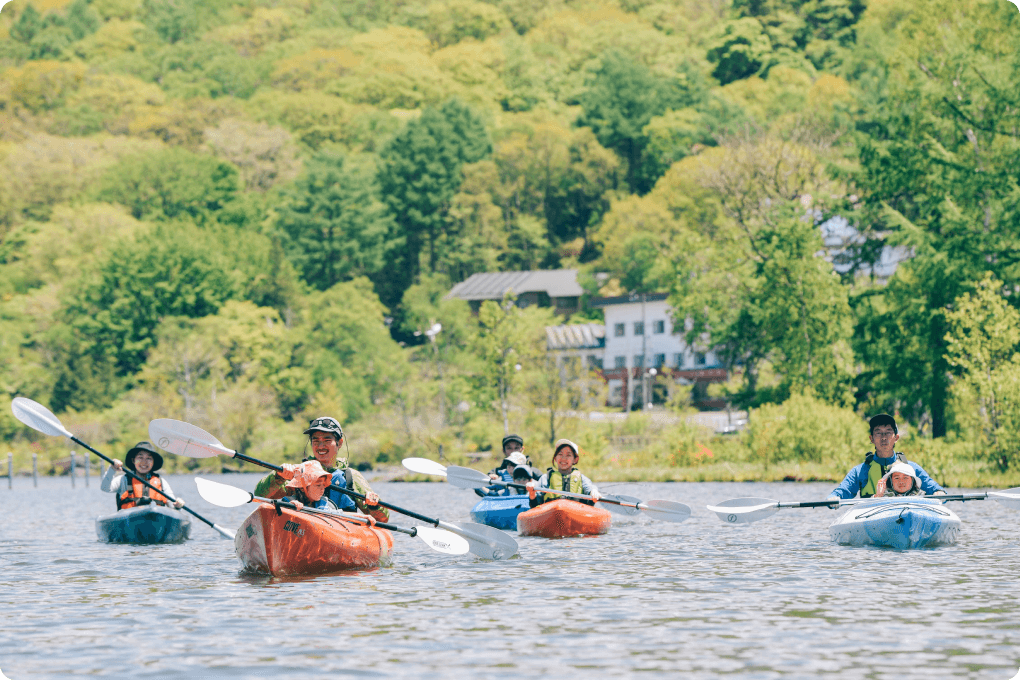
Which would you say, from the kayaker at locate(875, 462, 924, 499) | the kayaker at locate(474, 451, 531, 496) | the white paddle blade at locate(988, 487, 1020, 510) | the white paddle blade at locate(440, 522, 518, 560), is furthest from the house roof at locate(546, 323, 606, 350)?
the white paddle blade at locate(440, 522, 518, 560)

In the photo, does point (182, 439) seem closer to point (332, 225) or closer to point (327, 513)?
point (327, 513)

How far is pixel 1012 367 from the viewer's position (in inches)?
1371

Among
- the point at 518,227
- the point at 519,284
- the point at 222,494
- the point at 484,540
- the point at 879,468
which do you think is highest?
the point at 518,227

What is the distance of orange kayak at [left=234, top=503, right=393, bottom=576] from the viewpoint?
13953 millimetres

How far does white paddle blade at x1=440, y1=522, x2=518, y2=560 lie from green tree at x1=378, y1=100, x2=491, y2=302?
7304cm

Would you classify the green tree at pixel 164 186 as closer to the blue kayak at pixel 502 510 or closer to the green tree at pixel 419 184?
the green tree at pixel 419 184

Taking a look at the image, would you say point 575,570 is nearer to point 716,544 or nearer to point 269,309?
point 716,544

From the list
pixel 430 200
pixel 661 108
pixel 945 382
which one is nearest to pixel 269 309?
pixel 430 200

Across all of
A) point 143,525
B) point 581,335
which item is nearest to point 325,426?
point 143,525

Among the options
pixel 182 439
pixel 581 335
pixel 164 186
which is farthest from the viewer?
pixel 164 186

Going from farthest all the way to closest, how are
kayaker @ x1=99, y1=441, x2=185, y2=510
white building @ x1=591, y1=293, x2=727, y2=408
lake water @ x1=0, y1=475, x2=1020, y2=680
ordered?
white building @ x1=591, y1=293, x2=727, y2=408 → kayaker @ x1=99, y1=441, x2=185, y2=510 → lake water @ x1=0, y1=475, x2=1020, y2=680

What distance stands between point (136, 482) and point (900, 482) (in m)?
12.2

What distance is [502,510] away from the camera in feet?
72.2

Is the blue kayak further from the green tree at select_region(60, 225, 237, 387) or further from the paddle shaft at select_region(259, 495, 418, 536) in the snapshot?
the green tree at select_region(60, 225, 237, 387)
